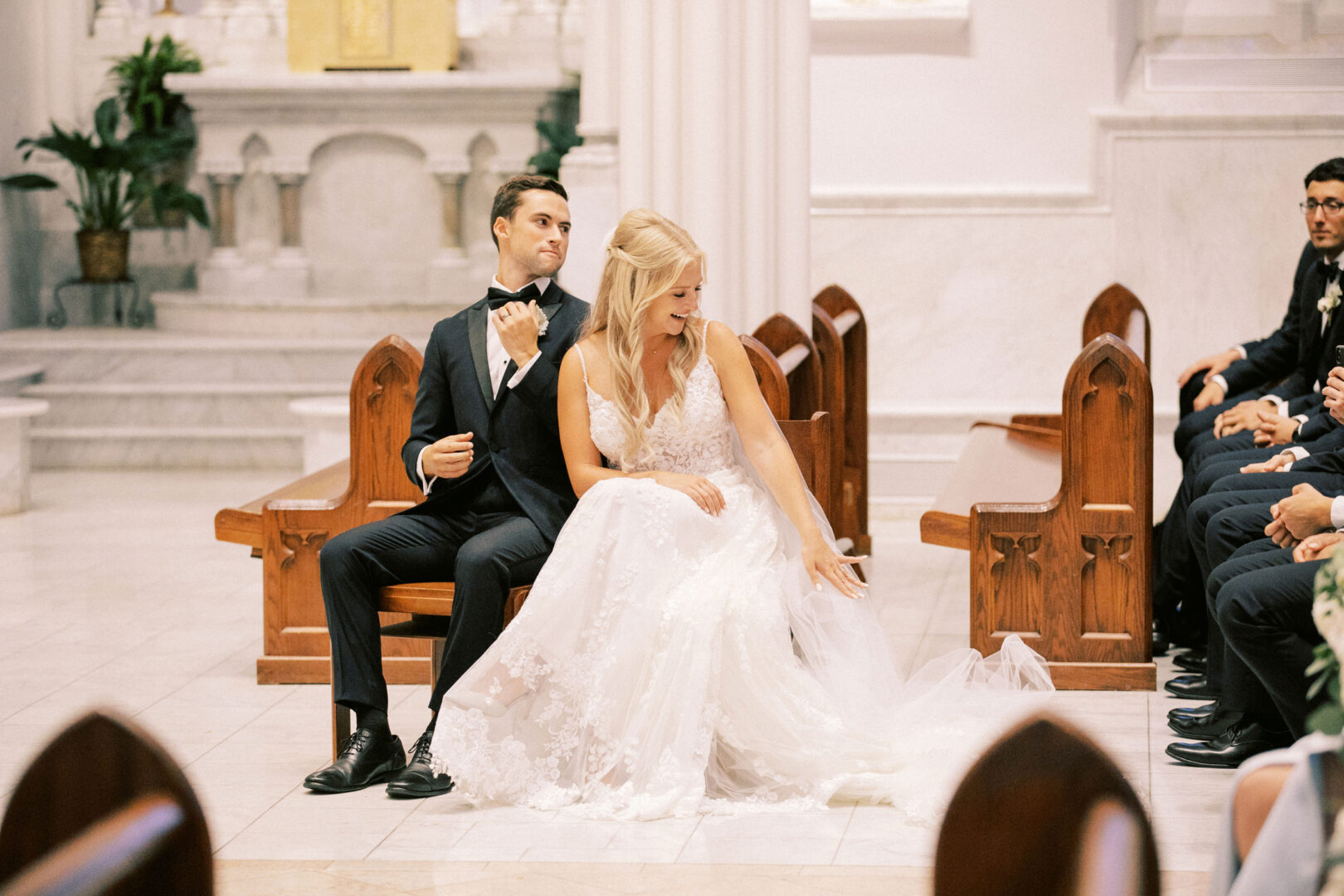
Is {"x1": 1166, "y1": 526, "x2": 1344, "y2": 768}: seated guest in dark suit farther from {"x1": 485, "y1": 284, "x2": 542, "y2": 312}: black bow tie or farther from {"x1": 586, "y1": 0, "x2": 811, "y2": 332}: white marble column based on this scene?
{"x1": 586, "y1": 0, "x2": 811, "y2": 332}: white marble column

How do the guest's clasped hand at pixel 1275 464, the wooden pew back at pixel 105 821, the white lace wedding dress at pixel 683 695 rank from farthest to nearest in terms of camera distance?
the guest's clasped hand at pixel 1275 464 → the white lace wedding dress at pixel 683 695 → the wooden pew back at pixel 105 821

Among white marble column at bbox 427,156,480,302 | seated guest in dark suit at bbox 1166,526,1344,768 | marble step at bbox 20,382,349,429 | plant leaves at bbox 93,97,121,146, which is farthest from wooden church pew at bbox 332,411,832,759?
plant leaves at bbox 93,97,121,146

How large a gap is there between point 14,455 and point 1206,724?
5.75 m

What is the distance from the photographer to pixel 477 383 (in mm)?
4215

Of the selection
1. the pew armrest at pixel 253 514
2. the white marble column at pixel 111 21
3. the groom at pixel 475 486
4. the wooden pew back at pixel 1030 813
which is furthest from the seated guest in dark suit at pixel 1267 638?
the white marble column at pixel 111 21

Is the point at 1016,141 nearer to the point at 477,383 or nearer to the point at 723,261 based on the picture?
the point at 723,261

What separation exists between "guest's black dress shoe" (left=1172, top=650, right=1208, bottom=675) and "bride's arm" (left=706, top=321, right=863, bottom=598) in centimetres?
142

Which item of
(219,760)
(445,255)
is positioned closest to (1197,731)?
(219,760)

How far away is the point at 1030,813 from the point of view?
152 cm

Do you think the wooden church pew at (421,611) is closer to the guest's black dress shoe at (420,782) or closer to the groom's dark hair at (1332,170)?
the guest's black dress shoe at (420,782)

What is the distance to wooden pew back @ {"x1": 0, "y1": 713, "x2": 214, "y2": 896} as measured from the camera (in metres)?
1.43

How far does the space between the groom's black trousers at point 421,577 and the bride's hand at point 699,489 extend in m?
0.35

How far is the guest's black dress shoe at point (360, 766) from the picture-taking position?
386 centimetres

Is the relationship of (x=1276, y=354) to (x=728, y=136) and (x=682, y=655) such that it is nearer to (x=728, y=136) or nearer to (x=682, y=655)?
(x=728, y=136)
